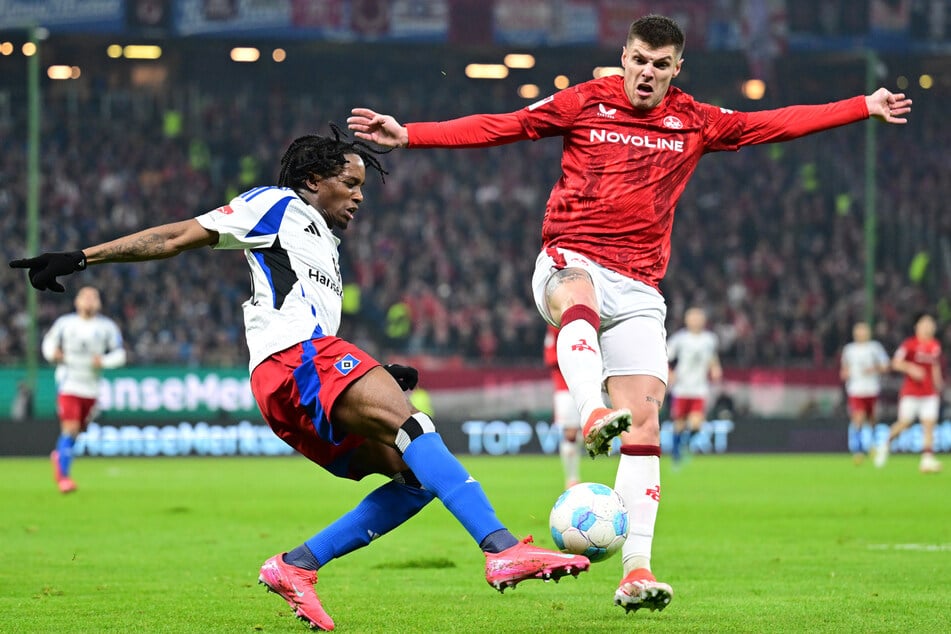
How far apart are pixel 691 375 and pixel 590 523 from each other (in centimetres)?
1642

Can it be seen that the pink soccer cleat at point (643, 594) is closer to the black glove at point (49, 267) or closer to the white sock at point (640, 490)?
the white sock at point (640, 490)

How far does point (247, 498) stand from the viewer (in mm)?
16047

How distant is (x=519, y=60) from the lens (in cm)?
3741

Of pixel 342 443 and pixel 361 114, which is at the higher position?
pixel 361 114

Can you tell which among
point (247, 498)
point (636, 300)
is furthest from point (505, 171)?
point (636, 300)

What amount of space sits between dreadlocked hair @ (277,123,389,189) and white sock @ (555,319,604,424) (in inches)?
42.6

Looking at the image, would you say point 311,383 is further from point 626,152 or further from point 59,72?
point 59,72

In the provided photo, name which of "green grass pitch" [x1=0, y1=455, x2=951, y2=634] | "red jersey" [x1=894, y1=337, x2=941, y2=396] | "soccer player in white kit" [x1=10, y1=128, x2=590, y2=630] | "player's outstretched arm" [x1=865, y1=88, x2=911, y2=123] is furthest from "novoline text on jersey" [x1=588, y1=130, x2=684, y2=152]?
"red jersey" [x1=894, y1=337, x2=941, y2=396]

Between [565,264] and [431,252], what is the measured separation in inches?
1021

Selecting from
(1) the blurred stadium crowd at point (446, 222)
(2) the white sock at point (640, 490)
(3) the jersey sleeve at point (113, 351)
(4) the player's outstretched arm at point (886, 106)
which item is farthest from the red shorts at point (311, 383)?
(1) the blurred stadium crowd at point (446, 222)

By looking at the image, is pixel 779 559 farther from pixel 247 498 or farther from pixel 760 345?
pixel 760 345

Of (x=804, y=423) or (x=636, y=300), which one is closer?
(x=636, y=300)

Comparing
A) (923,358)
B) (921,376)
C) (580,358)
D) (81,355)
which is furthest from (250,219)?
(921,376)

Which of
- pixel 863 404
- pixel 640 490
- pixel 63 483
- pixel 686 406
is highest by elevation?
pixel 640 490
